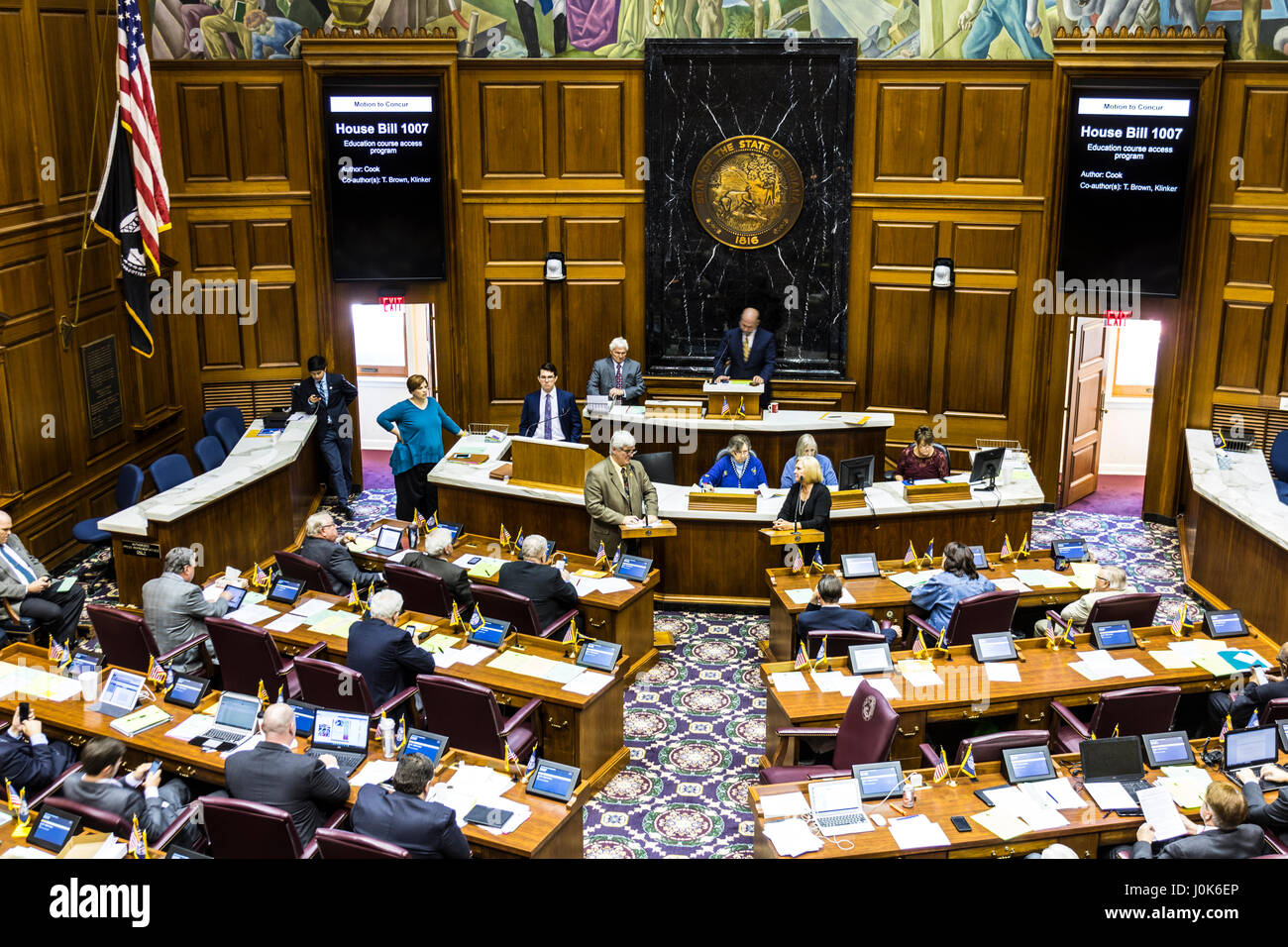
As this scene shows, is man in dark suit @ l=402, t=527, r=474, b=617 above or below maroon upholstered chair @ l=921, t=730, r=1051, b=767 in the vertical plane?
above

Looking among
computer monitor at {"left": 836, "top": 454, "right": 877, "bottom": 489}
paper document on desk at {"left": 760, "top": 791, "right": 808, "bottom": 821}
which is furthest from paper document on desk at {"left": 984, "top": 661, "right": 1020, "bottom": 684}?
computer monitor at {"left": 836, "top": 454, "right": 877, "bottom": 489}

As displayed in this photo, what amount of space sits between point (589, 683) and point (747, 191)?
7085 millimetres

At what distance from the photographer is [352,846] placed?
506 cm

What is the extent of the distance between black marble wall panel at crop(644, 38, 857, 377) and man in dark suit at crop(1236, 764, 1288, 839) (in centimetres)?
756

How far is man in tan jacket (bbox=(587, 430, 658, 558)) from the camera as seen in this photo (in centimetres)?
954

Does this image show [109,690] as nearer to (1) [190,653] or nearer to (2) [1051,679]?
(1) [190,653]

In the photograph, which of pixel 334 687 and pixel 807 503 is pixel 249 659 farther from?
pixel 807 503

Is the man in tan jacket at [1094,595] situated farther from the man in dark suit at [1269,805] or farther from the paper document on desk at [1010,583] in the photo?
the man in dark suit at [1269,805]

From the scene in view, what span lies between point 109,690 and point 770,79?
8.78m

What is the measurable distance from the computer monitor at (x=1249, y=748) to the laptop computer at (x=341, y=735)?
14.8 feet

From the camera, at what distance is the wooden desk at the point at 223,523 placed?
9586mm

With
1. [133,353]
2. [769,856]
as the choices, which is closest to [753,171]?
[133,353]

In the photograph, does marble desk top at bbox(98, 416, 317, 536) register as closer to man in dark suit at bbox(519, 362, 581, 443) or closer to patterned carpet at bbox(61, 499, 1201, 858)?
patterned carpet at bbox(61, 499, 1201, 858)

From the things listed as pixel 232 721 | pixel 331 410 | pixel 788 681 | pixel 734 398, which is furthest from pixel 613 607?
pixel 331 410
